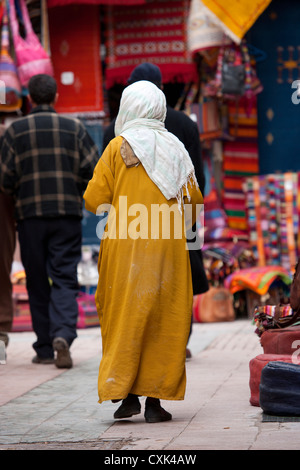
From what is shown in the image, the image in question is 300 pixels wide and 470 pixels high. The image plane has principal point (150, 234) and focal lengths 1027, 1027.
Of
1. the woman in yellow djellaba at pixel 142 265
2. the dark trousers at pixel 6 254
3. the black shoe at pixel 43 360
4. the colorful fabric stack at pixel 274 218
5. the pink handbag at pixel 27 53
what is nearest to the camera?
the woman in yellow djellaba at pixel 142 265

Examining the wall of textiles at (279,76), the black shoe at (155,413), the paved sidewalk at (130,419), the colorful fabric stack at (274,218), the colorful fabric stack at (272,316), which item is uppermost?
the wall of textiles at (279,76)

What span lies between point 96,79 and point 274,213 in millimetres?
2499

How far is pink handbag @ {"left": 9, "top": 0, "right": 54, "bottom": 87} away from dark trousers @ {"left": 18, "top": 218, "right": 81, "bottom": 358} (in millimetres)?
3638

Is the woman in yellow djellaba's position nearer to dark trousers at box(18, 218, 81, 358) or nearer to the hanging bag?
dark trousers at box(18, 218, 81, 358)

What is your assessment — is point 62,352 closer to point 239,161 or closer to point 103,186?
point 103,186

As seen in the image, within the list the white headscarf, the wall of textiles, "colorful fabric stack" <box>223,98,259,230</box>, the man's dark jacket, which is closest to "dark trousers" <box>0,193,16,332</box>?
the man's dark jacket

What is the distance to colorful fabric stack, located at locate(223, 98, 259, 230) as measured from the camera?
1129 centimetres

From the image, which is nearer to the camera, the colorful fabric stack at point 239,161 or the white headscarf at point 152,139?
the white headscarf at point 152,139

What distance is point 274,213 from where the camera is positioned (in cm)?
1085

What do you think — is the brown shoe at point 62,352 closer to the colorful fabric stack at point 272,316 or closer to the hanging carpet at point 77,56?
the colorful fabric stack at point 272,316

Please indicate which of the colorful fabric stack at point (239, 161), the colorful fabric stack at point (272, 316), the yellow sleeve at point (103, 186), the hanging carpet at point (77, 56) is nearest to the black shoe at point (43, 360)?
the colorful fabric stack at point (272, 316)

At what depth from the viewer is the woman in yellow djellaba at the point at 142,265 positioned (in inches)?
192

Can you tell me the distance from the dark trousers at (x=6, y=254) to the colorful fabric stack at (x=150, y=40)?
4011 mm

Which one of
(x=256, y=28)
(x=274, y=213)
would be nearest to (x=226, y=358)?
(x=274, y=213)
